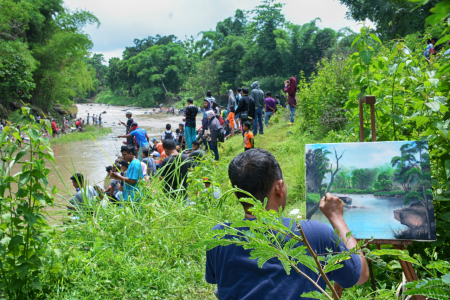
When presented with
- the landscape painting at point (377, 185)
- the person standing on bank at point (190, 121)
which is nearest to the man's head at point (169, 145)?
the person standing on bank at point (190, 121)

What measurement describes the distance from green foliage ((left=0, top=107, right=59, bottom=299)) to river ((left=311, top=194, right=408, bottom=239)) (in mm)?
1990

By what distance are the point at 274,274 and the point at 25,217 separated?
2013 mm

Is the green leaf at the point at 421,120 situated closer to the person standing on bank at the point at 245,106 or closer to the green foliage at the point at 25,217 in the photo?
the green foliage at the point at 25,217

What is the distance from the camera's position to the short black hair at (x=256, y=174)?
4.63 feet

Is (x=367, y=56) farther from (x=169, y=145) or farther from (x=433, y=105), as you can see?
(x=169, y=145)

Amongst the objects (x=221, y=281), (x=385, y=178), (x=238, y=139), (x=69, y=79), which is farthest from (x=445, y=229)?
(x=69, y=79)

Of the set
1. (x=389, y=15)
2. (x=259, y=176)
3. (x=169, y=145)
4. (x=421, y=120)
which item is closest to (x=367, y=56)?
(x=421, y=120)

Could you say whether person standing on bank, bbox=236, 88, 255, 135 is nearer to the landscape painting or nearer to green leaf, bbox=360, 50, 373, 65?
green leaf, bbox=360, 50, 373, 65

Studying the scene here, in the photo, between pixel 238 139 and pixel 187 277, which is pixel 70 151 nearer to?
pixel 238 139

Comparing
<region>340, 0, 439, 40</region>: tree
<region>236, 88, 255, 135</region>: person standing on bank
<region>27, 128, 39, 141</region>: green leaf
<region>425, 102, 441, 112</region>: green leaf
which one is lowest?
<region>27, 128, 39, 141</region>: green leaf

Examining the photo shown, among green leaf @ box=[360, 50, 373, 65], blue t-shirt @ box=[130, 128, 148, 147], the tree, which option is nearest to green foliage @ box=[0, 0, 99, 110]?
blue t-shirt @ box=[130, 128, 148, 147]

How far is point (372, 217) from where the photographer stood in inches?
85.0

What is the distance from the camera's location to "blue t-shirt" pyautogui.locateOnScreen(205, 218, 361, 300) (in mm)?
1205

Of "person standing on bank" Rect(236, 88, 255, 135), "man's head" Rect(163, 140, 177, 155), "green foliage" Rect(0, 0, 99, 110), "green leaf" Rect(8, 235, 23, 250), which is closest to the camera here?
"green leaf" Rect(8, 235, 23, 250)
